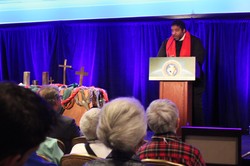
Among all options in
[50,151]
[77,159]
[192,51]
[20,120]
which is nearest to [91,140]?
[50,151]

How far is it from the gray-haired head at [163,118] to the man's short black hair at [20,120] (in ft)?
4.69

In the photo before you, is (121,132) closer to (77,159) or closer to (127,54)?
(77,159)

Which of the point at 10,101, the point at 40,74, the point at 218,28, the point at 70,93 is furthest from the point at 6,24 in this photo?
the point at 10,101

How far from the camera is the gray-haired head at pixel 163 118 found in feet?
6.96

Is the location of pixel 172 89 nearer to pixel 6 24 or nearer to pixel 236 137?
pixel 236 137

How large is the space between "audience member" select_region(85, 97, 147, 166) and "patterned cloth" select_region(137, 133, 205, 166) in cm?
44

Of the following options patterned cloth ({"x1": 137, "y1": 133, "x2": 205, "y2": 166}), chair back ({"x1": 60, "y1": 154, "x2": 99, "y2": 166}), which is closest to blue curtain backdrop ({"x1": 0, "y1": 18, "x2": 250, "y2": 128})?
patterned cloth ({"x1": 137, "y1": 133, "x2": 205, "y2": 166})

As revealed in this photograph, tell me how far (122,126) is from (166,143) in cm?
57

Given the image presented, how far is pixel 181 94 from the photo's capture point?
445 centimetres

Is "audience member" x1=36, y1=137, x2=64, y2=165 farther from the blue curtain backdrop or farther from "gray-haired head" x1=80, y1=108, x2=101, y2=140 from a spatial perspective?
the blue curtain backdrop

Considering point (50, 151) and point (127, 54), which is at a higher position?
point (127, 54)

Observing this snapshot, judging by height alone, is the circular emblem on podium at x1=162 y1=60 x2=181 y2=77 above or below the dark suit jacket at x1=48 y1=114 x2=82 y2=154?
above

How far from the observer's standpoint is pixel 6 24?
7809 millimetres

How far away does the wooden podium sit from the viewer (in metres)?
4.31
